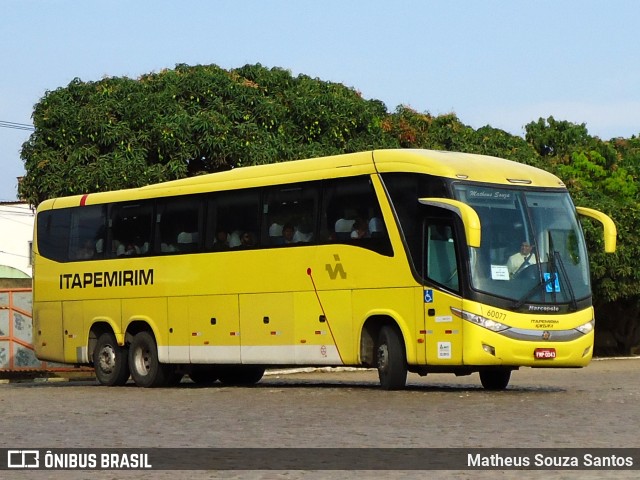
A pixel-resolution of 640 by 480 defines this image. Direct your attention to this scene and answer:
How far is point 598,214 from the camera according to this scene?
23422 mm

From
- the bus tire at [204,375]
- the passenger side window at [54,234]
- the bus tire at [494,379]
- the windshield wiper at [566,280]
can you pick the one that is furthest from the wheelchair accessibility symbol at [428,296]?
the passenger side window at [54,234]

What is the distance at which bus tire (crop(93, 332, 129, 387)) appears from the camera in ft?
88.6

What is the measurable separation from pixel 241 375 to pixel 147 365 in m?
2.12

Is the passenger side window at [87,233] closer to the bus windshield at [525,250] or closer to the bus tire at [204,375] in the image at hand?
the bus tire at [204,375]

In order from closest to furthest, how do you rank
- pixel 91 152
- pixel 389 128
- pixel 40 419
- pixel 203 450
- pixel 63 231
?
pixel 203 450 < pixel 40 419 < pixel 63 231 < pixel 91 152 < pixel 389 128

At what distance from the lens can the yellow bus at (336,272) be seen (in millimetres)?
21016

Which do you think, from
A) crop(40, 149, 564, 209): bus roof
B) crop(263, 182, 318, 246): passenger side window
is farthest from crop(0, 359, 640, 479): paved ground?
crop(40, 149, 564, 209): bus roof

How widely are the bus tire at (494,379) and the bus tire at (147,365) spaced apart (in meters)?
6.02

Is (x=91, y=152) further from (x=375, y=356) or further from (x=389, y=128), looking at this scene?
(x=375, y=356)

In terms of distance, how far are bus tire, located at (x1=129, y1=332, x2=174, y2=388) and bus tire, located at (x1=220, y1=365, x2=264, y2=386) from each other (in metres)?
1.58

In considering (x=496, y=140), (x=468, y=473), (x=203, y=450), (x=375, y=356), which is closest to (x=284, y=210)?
(x=375, y=356)

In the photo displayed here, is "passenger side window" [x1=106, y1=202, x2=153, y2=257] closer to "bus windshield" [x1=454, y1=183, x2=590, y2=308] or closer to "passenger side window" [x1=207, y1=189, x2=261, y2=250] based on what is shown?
"passenger side window" [x1=207, y1=189, x2=261, y2=250]

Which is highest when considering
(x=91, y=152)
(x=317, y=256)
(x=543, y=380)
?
(x=91, y=152)

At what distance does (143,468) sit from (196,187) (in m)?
14.0
